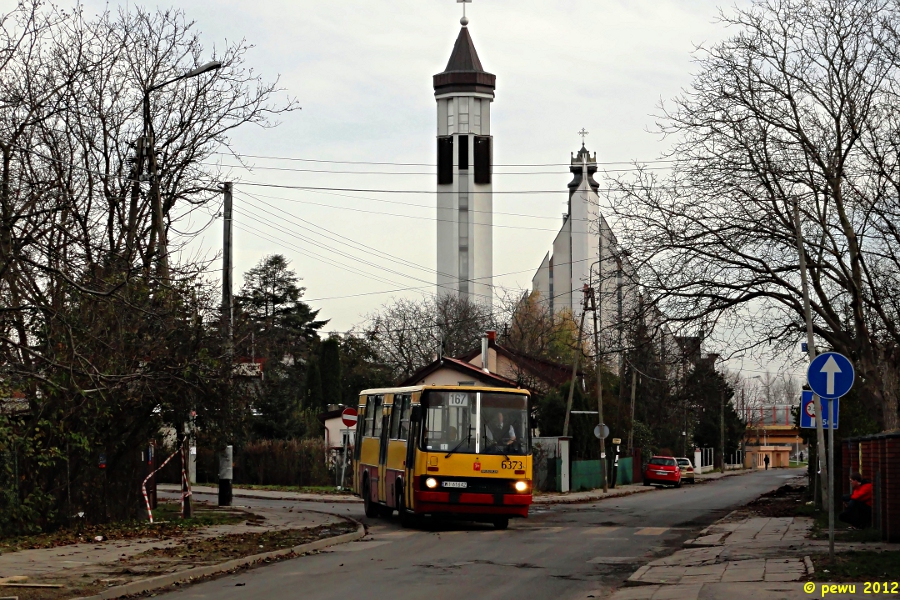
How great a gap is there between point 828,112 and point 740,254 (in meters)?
3.88

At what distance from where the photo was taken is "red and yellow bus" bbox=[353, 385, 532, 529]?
2116 cm

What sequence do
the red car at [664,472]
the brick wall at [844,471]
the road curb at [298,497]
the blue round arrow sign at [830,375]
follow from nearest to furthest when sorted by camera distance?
the blue round arrow sign at [830,375] → the brick wall at [844,471] → the road curb at [298,497] → the red car at [664,472]

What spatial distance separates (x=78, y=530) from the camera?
19.0 metres

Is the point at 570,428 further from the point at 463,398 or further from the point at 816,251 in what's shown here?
the point at 463,398

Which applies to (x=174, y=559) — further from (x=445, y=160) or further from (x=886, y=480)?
(x=445, y=160)

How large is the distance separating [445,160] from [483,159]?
3.67 m

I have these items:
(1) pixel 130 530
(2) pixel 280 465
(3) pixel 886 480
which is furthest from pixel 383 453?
(2) pixel 280 465

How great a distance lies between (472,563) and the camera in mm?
15773

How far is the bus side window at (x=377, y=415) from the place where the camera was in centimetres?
2523

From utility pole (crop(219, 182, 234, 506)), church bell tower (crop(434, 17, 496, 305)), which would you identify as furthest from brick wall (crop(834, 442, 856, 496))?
→ church bell tower (crop(434, 17, 496, 305))

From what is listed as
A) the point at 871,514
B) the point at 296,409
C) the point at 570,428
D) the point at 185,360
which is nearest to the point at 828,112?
the point at 871,514

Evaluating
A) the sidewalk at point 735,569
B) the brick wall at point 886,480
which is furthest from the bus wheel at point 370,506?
the brick wall at point 886,480

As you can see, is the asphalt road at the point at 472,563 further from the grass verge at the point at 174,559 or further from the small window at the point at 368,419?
the small window at the point at 368,419

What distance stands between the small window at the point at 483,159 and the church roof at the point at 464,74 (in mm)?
4647
